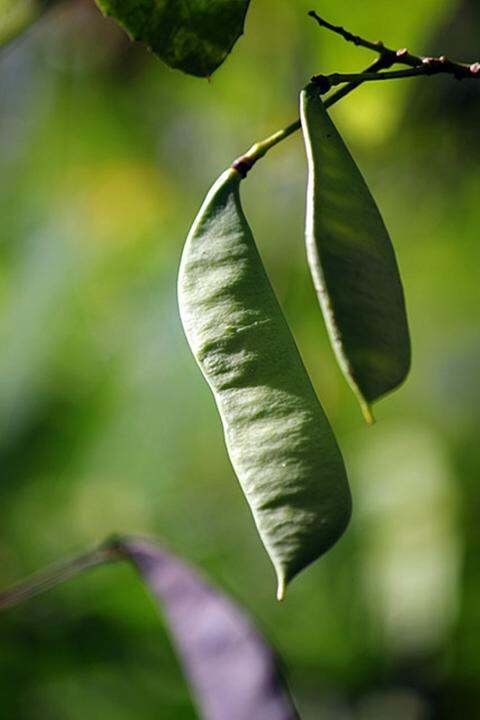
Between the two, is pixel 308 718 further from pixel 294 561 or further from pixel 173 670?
pixel 294 561

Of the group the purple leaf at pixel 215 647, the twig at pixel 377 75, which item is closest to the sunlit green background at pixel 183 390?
the purple leaf at pixel 215 647

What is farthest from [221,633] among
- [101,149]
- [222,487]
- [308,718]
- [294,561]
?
[101,149]

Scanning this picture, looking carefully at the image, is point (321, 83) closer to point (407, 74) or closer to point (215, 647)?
Result: point (407, 74)

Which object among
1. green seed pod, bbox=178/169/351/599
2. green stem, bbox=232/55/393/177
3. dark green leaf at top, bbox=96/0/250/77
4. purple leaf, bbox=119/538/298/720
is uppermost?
dark green leaf at top, bbox=96/0/250/77

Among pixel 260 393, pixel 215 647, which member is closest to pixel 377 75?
pixel 260 393

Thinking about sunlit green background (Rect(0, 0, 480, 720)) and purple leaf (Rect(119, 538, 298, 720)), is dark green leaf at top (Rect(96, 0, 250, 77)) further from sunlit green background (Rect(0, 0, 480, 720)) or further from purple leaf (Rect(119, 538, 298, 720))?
sunlit green background (Rect(0, 0, 480, 720))

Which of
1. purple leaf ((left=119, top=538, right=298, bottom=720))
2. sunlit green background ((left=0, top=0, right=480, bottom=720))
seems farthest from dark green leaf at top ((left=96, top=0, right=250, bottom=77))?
sunlit green background ((left=0, top=0, right=480, bottom=720))
